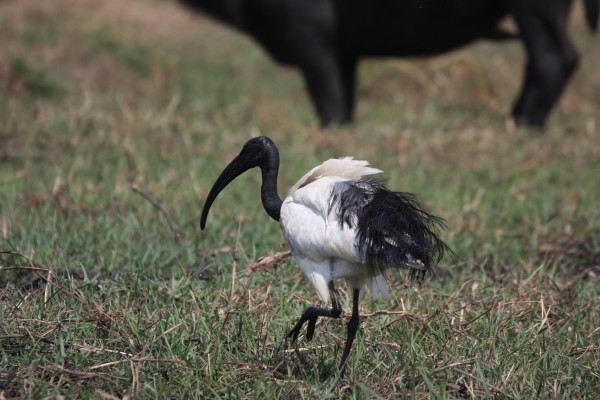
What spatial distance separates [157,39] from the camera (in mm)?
12680

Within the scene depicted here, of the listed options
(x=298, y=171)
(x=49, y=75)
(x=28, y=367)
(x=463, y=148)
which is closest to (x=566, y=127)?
(x=463, y=148)

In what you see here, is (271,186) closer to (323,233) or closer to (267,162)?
(267,162)

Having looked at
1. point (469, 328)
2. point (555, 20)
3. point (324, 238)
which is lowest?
point (469, 328)

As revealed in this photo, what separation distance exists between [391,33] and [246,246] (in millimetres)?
4272

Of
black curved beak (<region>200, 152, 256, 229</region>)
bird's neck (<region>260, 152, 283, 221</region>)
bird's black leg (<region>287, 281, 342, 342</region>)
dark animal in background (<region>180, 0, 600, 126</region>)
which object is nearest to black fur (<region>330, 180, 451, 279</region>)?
bird's black leg (<region>287, 281, 342, 342</region>)

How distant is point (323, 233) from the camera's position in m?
2.70

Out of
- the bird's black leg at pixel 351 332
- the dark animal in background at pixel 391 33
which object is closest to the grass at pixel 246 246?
the bird's black leg at pixel 351 332

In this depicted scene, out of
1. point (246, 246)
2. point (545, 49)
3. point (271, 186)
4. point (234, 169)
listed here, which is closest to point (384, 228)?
point (271, 186)

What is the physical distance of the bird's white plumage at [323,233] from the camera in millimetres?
2682

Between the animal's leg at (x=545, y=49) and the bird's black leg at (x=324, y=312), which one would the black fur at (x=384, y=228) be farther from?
the animal's leg at (x=545, y=49)

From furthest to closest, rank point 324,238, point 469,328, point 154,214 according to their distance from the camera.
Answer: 1. point 154,214
2. point 469,328
3. point 324,238

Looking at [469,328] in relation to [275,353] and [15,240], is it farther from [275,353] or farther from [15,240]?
[15,240]

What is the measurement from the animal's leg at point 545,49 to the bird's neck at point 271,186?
208 inches

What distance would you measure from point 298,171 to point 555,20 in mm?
3033
